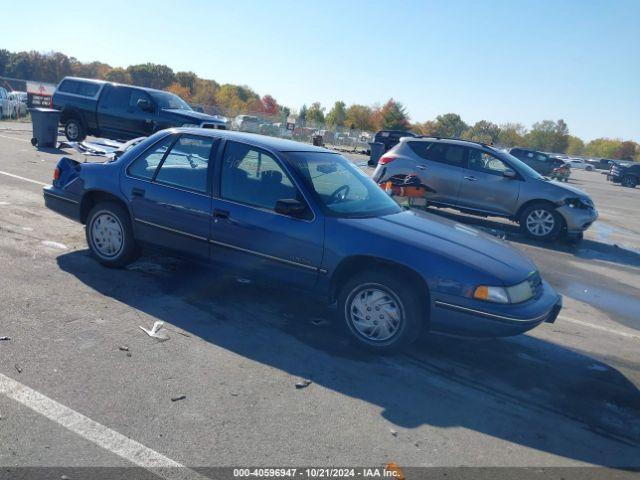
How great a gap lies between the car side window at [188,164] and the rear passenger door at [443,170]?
7078mm

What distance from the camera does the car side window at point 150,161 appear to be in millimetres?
5633

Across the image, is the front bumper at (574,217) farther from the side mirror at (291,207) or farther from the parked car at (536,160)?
the parked car at (536,160)

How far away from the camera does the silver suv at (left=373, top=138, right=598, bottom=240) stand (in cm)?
1098

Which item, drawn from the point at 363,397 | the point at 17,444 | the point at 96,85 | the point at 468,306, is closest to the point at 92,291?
the point at 17,444

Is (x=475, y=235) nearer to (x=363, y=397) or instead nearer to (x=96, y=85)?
(x=363, y=397)

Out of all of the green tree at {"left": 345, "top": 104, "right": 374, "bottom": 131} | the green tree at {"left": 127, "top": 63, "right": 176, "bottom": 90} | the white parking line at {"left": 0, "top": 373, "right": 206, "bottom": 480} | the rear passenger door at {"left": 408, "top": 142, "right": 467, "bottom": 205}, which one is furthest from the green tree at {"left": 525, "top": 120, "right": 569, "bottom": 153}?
the white parking line at {"left": 0, "top": 373, "right": 206, "bottom": 480}

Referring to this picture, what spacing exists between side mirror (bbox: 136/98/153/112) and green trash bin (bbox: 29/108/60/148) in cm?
224

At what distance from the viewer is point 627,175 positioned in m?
38.1

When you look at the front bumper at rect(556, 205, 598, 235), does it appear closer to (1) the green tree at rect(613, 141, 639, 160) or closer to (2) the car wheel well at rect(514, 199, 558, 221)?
(2) the car wheel well at rect(514, 199, 558, 221)

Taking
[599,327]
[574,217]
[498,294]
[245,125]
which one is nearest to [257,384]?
[498,294]

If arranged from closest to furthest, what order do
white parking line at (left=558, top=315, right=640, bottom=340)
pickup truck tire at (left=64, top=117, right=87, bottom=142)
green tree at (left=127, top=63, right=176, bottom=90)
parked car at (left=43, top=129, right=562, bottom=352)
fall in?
parked car at (left=43, top=129, right=562, bottom=352) → white parking line at (left=558, top=315, right=640, bottom=340) → pickup truck tire at (left=64, top=117, right=87, bottom=142) → green tree at (left=127, top=63, right=176, bottom=90)

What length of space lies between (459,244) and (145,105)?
1353 cm

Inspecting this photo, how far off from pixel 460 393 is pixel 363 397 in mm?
753

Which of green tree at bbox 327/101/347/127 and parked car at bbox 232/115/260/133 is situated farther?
green tree at bbox 327/101/347/127
